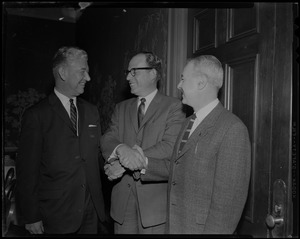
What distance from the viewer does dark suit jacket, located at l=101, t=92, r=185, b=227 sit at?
1909 millimetres

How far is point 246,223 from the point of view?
1.60 meters

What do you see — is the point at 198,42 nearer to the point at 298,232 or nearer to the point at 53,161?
the point at 53,161

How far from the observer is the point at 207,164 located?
1.42 m

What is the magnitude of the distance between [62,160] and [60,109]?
0.33 meters

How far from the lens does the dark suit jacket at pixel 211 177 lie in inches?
52.2

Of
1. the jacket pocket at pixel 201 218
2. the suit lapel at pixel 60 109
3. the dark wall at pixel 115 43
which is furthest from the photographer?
the dark wall at pixel 115 43

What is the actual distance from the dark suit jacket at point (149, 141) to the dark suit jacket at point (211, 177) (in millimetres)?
306

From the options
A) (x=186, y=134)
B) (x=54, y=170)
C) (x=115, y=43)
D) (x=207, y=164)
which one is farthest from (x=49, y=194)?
(x=115, y=43)

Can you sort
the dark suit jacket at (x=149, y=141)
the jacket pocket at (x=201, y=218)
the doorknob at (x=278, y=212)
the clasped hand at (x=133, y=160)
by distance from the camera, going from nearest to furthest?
the doorknob at (x=278, y=212) → the jacket pocket at (x=201, y=218) → the clasped hand at (x=133, y=160) → the dark suit jacket at (x=149, y=141)

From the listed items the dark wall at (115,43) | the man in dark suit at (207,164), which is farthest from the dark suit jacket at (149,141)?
the dark wall at (115,43)

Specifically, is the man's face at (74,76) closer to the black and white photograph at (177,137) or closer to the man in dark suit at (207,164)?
the black and white photograph at (177,137)

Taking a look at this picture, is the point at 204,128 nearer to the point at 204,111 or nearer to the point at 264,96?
the point at 204,111

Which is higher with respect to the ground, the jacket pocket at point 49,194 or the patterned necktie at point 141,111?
the patterned necktie at point 141,111

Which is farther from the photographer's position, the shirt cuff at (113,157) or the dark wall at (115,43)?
the dark wall at (115,43)
